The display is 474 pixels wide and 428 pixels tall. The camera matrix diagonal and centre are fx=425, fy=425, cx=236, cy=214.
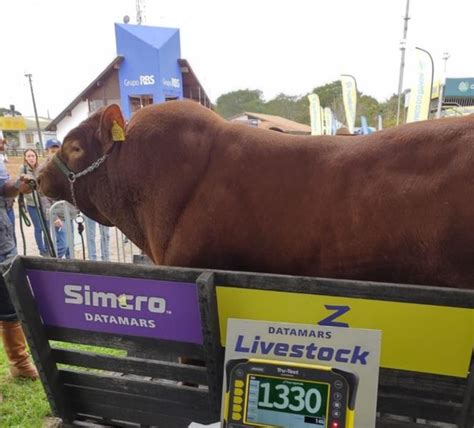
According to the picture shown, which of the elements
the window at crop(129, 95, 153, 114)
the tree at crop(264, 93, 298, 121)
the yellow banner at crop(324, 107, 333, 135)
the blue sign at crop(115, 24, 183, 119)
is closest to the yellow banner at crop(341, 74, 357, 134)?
the yellow banner at crop(324, 107, 333, 135)

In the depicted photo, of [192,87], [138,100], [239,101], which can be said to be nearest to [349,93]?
[138,100]

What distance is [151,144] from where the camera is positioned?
2.22 m

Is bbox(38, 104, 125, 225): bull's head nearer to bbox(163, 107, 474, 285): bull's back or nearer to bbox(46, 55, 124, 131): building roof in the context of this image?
bbox(163, 107, 474, 285): bull's back

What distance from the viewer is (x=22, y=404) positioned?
3027mm

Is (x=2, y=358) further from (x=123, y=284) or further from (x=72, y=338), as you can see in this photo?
(x=123, y=284)

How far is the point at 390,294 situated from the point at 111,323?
1.03m

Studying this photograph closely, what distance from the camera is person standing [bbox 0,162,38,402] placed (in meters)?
3.10

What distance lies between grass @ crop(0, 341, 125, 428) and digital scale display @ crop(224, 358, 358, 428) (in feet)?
5.98

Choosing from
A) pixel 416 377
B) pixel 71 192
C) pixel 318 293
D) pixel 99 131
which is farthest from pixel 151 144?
pixel 416 377

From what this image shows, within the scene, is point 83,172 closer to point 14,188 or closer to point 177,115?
point 177,115

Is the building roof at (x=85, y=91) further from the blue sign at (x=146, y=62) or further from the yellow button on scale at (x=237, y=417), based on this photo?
the yellow button on scale at (x=237, y=417)

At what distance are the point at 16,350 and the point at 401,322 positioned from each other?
307 centimetres

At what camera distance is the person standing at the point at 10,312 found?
3098 mm

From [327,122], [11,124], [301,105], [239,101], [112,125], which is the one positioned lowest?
[239,101]
